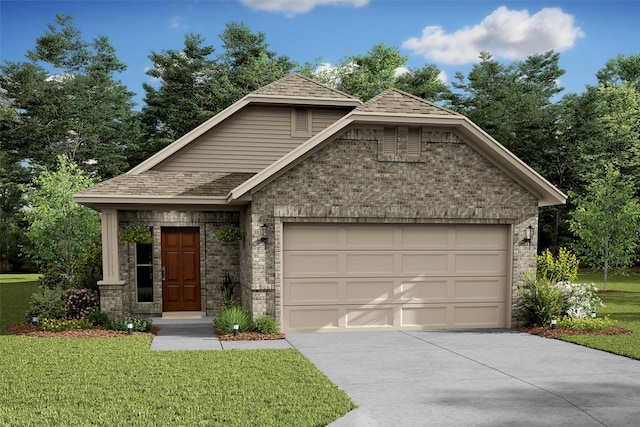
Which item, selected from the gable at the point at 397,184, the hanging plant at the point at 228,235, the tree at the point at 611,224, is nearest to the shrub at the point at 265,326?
the gable at the point at 397,184

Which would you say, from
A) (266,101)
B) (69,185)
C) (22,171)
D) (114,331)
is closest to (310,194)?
(266,101)

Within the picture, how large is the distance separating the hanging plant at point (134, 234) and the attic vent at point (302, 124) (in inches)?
209

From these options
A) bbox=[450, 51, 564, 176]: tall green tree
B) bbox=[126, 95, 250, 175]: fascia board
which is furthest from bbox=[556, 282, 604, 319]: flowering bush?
bbox=[450, 51, 564, 176]: tall green tree

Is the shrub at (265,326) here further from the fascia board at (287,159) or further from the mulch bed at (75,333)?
the fascia board at (287,159)

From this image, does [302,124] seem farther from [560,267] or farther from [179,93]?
[179,93]

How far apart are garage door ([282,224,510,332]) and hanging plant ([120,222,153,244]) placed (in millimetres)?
4159

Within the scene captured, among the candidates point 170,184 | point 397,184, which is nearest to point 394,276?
point 397,184

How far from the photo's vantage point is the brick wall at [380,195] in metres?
12.6

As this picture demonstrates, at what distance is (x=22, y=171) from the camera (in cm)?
3916

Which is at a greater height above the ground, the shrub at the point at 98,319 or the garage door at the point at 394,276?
the garage door at the point at 394,276

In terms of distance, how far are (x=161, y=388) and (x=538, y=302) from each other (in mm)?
A: 9561

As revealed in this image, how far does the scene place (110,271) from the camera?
1372 cm

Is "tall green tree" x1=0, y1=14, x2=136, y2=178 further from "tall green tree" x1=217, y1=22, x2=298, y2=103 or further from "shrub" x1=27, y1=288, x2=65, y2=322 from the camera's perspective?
"shrub" x1=27, y1=288, x2=65, y2=322

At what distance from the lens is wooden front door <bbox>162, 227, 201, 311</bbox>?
49.2ft
